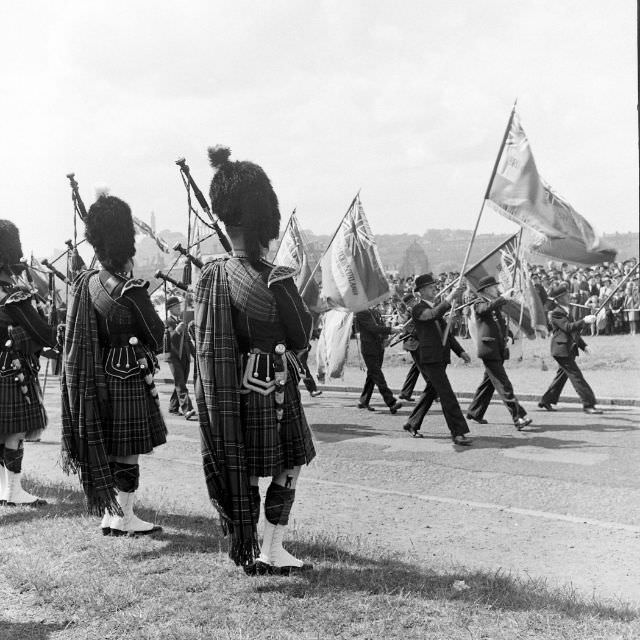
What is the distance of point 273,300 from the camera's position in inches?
167

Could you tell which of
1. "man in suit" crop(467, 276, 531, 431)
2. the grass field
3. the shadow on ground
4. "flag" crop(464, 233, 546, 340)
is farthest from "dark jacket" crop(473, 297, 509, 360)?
the shadow on ground

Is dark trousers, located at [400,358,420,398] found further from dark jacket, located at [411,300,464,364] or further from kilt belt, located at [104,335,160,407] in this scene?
kilt belt, located at [104,335,160,407]

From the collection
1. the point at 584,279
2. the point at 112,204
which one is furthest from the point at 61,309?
the point at 584,279

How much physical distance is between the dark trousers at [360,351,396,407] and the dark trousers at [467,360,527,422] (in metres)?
1.73

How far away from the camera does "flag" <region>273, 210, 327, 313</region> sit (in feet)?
41.0

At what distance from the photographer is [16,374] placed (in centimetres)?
616

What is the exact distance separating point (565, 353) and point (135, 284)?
742 centimetres

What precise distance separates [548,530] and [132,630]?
2845 mm

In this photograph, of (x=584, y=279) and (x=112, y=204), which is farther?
(x=584, y=279)

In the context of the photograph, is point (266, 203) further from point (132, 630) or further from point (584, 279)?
point (584, 279)

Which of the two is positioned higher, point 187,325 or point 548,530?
point 187,325

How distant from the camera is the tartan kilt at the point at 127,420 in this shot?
507 centimetres

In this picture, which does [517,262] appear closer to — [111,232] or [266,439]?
[111,232]

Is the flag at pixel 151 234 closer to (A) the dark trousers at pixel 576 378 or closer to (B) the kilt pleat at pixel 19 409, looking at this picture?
(B) the kilt pleat at pixel 19 409
